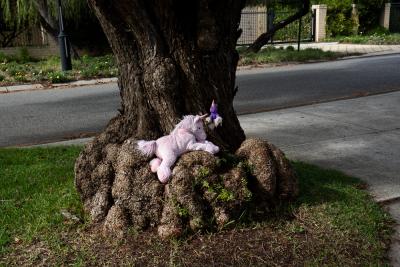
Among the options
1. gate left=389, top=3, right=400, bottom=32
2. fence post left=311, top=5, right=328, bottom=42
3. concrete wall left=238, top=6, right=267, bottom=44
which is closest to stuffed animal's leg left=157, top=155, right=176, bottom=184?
concrete wall left=238, top=6, right=267, bottom=44

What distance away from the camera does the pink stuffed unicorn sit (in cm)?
378

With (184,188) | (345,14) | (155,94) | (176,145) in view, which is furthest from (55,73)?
(345,14)

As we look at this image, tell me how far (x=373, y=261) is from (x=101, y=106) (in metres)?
7.83

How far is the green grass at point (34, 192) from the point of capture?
402 cm

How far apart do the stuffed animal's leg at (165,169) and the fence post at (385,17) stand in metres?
30.3

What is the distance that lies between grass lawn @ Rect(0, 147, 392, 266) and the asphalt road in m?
3.82

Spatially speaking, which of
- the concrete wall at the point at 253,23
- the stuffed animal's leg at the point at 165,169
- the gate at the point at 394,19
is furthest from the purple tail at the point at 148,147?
the gate at the point at 394,19

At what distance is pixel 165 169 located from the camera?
375cm

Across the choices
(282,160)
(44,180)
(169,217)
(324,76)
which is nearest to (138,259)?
(169,217)

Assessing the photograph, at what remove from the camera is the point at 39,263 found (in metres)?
3.51

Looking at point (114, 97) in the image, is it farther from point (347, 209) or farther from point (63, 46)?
point (347, 209)

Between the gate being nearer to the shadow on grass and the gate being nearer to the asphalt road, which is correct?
the asphalt road

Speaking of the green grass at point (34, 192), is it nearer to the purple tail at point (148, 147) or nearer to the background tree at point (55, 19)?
the purple tail at point (148, 147)

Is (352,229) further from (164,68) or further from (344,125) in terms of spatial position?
(344,125)
